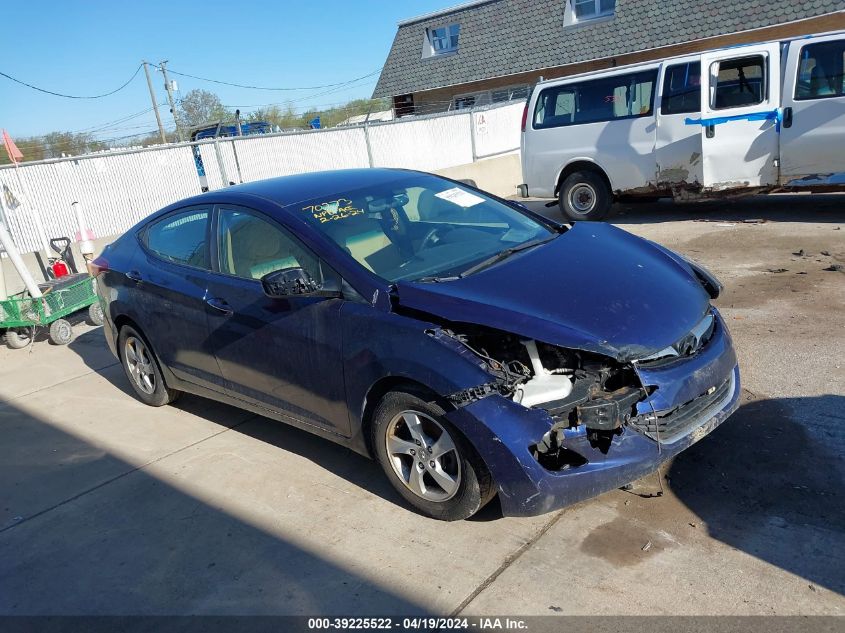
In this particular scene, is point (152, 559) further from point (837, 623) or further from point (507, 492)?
point (837, 623)

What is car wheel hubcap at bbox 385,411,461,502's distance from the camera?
3.27m

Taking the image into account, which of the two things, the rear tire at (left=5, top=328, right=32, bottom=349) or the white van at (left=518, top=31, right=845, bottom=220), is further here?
the white van at (left=518, top=31, right=845, bottom=220)

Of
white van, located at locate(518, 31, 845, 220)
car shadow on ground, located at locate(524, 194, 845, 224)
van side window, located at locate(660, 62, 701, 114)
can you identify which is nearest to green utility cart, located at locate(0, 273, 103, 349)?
white van, located at locate(518, 31, 845, 220)

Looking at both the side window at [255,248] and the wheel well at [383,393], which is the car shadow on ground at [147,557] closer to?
the wheel well at [383,393]

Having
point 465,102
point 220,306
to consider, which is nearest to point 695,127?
point 220,306

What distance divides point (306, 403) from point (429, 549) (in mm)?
1138

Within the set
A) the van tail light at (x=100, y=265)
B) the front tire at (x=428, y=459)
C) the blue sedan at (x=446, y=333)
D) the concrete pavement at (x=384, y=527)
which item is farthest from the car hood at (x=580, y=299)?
the van tail light at (x=100, y=265)

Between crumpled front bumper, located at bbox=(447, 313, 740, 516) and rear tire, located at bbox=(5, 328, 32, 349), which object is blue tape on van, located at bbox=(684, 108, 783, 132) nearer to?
crumpled front bumper, located at bbox=(447, 313, 740, 516)

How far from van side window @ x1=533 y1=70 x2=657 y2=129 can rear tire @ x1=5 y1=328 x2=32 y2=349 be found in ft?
24.7

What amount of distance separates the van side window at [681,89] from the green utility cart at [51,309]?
742 cm

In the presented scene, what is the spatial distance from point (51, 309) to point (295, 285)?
16.2 ft

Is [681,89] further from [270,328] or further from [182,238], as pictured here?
[270,328]

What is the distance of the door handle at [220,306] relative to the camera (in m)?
4.22

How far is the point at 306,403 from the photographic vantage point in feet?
12.9
